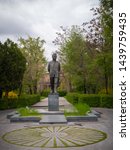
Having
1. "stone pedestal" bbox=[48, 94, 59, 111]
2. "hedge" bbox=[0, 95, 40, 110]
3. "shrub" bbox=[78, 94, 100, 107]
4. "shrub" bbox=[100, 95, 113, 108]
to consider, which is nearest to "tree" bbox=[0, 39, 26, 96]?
"hedge" bbox=[0, 95, 40, 110]

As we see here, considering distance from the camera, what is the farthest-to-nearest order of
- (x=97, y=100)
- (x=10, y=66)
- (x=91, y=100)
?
(x=91, y=100)
(x=97, y=100)
(x=10, y=66)

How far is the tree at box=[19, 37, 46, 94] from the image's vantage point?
34.7 metres

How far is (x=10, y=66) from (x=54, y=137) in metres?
14.7

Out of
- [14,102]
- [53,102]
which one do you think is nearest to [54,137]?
[53,102]

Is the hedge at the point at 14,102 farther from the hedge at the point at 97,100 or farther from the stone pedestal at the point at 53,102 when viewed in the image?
the stone pedestal at the point at 53,102

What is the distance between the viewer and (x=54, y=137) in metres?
8.83

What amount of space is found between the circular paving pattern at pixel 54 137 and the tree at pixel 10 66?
12.4 m

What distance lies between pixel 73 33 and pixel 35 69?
709 centimetres

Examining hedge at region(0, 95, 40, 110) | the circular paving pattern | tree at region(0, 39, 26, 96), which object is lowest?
the circular paving pattern

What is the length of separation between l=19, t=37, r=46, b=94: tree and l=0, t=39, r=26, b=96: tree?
33.3ft

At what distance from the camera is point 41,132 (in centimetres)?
986

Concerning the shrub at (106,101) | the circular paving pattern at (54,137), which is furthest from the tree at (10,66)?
the circular paving pattern at (54,137)

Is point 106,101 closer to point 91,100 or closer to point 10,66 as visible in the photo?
point 91,100

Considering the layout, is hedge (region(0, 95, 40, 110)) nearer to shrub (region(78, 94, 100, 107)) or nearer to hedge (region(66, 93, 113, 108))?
hedge (region(66, 93, 113, 108))
